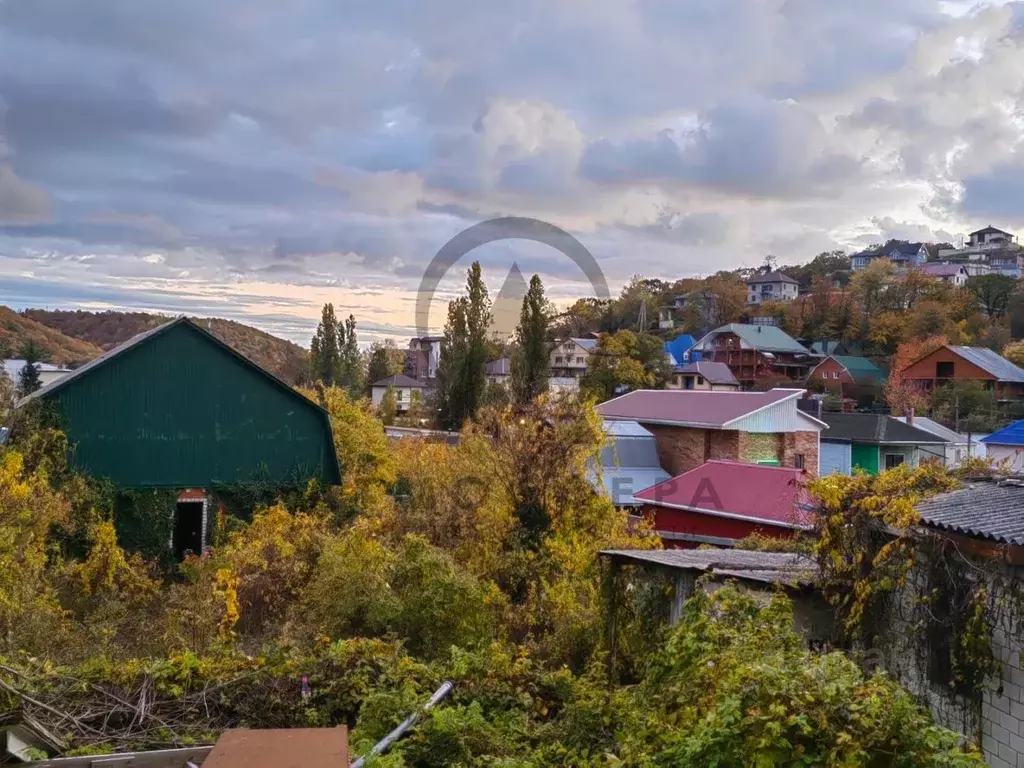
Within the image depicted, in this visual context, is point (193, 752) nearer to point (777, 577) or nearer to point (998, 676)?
point (777, 577)

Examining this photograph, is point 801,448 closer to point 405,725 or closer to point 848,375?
point 405,725

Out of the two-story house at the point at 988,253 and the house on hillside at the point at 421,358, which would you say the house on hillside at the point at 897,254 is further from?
the house on hillside at the point at 421,358

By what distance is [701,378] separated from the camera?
5256 cm

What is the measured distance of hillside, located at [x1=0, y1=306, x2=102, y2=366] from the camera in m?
56.1

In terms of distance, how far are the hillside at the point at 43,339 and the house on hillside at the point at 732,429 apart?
149ft

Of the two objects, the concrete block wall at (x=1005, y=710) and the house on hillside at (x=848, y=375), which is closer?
the concrete block wall at (x=1005, y=710)

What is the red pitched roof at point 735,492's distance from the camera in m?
18.2

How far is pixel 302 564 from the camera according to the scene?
44.0 feet

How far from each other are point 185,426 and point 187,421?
0.42ft

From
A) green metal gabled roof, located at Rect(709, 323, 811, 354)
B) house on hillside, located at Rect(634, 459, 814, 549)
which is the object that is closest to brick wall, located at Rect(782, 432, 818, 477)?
house on hillside, located at Rect(634, 459, 814, 549)

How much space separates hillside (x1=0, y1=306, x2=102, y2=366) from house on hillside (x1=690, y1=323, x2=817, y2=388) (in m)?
47.4

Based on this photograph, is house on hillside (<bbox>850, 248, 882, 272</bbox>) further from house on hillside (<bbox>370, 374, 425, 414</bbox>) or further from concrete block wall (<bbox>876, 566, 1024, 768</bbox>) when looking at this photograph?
concrete block wall (<bbox>876, 566, 1024, 768</bbox>)

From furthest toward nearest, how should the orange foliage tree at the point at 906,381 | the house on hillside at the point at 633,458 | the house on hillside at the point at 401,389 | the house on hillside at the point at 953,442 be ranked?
the house on hillside at the point at 401,389 < the orange foliage tree at the point at 906,381 < the house on hillside at the point at 953,442 < the house on hillside at the point at 633,458

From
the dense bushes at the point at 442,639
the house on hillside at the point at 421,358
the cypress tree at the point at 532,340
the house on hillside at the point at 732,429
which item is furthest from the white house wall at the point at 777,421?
the house on hillside at the point at 421,358
